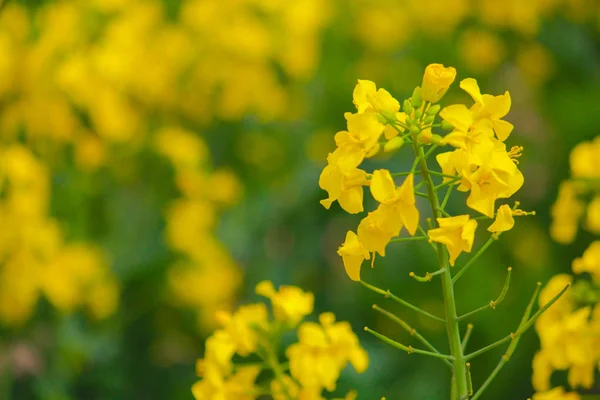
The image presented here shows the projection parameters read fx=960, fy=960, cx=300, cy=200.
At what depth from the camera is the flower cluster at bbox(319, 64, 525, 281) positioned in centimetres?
70

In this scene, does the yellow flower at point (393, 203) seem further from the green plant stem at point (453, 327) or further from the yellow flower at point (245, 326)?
the yellow flower at point (245, 326)

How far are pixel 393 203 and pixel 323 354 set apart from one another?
220 millimetres

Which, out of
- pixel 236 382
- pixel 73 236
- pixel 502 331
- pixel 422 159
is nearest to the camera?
pixel 422 159

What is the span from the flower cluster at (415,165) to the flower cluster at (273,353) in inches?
5.6

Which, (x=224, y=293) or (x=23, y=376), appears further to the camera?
(x=224, y=293)

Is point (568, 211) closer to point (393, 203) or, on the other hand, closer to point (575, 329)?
point (575, 329)

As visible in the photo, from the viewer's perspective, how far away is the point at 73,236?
210 centimetres

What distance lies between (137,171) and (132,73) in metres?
0.24

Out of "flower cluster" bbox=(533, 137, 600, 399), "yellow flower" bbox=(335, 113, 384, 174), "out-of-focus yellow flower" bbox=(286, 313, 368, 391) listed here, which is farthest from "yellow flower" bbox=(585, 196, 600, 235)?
"yellow flower" bbox=(335, 113, 384, 174)

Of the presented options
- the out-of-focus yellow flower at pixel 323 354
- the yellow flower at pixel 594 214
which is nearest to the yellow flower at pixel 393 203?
the out-of-focus yellow flower at pixel 323 354

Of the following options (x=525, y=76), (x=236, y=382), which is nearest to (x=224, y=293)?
(x=525, y=76)

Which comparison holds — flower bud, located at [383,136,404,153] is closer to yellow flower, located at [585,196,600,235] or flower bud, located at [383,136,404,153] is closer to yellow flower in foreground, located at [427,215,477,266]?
yellow flower in foreground, located at [427,215,477,266]

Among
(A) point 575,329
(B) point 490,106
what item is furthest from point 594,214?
(B) point 490,106

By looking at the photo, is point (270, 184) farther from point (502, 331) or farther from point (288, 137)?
point (502, 331)
